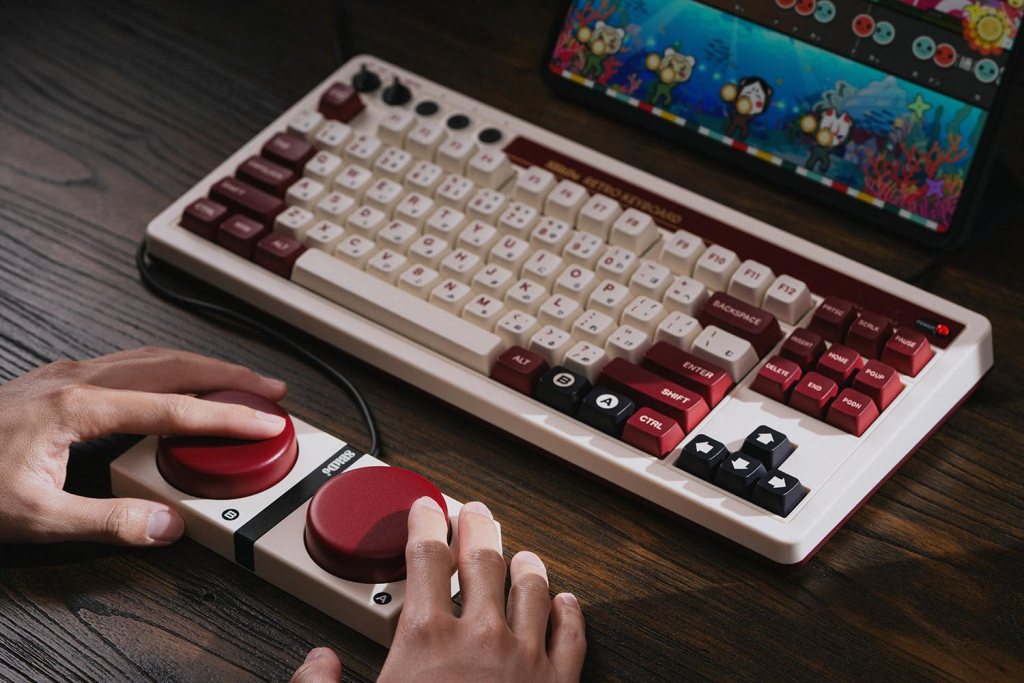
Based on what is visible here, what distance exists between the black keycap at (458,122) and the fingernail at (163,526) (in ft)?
1.48

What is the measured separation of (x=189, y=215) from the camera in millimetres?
1102

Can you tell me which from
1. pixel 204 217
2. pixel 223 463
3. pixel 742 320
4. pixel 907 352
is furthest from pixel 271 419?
pixel 907 352

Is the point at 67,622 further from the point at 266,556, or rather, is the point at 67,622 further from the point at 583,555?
the point at 583,555

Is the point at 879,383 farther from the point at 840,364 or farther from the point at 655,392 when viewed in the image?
the point at 655,392

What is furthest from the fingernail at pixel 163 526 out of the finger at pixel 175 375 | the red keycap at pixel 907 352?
the red keycap at pixel 907 352

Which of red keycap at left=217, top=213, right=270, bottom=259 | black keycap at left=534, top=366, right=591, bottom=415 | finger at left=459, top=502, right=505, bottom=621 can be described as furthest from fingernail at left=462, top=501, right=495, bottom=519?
red keycap at left=217, top=213, right=270, bottom=259

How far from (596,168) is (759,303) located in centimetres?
21

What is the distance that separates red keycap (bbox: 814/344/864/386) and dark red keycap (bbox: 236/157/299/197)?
1.55 feet

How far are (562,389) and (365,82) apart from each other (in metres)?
0.42

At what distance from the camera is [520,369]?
97cm

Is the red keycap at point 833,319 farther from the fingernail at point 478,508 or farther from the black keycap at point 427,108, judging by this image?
the black keycap at point 427,108

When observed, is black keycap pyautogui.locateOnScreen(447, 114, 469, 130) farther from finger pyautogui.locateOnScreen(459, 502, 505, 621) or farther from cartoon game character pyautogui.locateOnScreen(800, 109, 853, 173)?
finger pyautogui.locateOnScreen(459, 502, 505, 621)

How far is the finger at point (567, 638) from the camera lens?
815 mm

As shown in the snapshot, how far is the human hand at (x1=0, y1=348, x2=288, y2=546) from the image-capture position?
885mm
